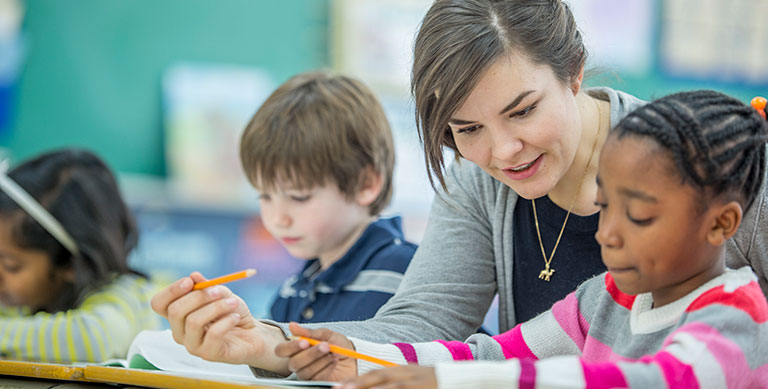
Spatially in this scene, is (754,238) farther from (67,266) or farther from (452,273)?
(67,266)

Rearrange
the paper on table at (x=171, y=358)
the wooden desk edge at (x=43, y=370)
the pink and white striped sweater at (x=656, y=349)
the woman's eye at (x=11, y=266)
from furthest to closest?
the woman's eye at (x=11, y=266), the paper on table at (x=171, y=358), the wooden desk edge at (x=43, y=370), the pink and white striped sweater at (x=656, y=349)

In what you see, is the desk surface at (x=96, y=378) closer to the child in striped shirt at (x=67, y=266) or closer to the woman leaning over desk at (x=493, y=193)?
the woman leaning over desk at (x=493, y=193)

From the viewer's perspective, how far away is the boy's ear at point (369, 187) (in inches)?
60.9

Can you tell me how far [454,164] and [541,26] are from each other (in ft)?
1.10

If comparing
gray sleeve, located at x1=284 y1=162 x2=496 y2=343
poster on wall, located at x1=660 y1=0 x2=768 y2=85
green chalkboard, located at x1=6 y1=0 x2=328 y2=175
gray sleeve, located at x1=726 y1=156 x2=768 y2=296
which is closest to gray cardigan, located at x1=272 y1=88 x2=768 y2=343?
gray sleeve, located at x1=284 y1=162 x2=496 y2=343

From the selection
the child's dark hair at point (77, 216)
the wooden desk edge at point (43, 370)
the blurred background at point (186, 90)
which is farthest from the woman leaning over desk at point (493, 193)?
→ the blurred background at point (186, 90)

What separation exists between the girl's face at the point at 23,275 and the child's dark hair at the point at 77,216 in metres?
0.01

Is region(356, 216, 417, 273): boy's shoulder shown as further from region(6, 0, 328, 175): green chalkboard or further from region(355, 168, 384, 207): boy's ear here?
region(6, 0, 328, 175): green chalkboard

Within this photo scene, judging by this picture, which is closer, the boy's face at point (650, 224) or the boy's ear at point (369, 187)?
the boy's face at point (650, 224)

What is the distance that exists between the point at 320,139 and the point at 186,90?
246 centimetres

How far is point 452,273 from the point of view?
1191 millimetres

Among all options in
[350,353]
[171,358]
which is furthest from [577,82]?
[171,358]

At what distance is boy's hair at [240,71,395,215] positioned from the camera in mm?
1490

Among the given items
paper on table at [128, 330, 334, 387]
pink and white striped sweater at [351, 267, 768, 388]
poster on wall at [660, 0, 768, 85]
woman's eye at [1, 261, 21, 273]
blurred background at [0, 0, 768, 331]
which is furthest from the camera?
poster on wall at [660, 0, 768, 85]
